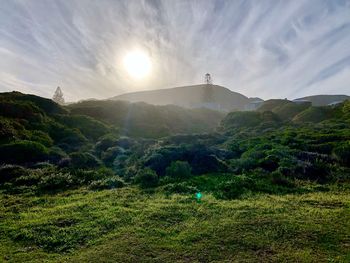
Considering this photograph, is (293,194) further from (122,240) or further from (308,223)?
(122,240)

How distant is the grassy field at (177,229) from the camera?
298 inches

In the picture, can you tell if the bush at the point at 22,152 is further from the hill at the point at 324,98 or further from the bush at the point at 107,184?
the hill at the point at 324,98

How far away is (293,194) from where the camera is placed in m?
13.1

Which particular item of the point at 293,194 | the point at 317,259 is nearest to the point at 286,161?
the point at 293,194

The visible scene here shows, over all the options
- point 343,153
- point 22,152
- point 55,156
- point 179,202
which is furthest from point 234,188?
point 22,152

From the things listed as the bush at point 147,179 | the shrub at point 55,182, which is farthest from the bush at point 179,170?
the shrub at point 55,182

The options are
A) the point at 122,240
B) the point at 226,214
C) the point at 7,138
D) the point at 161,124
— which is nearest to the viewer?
the point at 122,240

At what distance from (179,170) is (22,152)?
13.4 metres

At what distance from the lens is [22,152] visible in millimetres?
22297

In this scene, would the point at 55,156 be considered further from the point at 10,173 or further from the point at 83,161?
the point at 10,173

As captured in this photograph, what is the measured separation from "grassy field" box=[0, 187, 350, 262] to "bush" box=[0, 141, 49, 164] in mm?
9670

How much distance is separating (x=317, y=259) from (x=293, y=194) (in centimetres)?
629

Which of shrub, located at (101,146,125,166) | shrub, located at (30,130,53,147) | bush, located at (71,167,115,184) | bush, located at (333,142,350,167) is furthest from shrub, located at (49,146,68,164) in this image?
bush, located at (333,142,350,167)

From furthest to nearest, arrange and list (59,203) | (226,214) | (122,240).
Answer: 1. (59,203)
2. (226,214)
3. (122,240)
